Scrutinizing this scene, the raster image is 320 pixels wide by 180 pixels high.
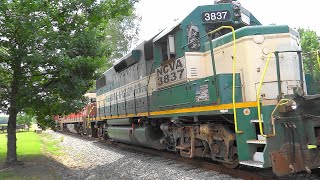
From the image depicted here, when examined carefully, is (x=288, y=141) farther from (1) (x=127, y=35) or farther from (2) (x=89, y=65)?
(1) (x=127, y=35)

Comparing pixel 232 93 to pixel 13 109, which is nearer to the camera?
pixel 232 93

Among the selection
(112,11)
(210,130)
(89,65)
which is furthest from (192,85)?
(112,11)

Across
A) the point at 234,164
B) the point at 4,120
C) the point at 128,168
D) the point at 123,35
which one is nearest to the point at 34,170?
the point at 128,168

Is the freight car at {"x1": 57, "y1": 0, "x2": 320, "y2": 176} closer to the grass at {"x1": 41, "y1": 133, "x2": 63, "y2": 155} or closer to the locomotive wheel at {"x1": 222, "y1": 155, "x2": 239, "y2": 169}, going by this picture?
the locomotive wheel at {"x1": 222, "y1": 155, "x2": 239, "y2": 169}

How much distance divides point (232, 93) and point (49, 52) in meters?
5.75

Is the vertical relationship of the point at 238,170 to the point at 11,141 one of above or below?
below

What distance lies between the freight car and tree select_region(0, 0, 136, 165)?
5.76ft

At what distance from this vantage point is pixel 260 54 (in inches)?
269

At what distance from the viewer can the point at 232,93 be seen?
659 cm

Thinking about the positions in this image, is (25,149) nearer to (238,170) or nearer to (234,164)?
(234,164)

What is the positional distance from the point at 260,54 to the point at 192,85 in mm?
1598

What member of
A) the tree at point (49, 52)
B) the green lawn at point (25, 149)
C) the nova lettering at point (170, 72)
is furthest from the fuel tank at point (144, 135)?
the green lawn at point (25, 149)

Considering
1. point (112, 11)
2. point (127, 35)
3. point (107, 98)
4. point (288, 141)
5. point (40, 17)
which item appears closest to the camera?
point (288, 141)

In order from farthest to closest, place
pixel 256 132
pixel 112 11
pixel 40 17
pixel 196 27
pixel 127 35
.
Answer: pixel 127 35
pixel 112 11
pixel 40 17
pixel 196 27
pixel 256 132
